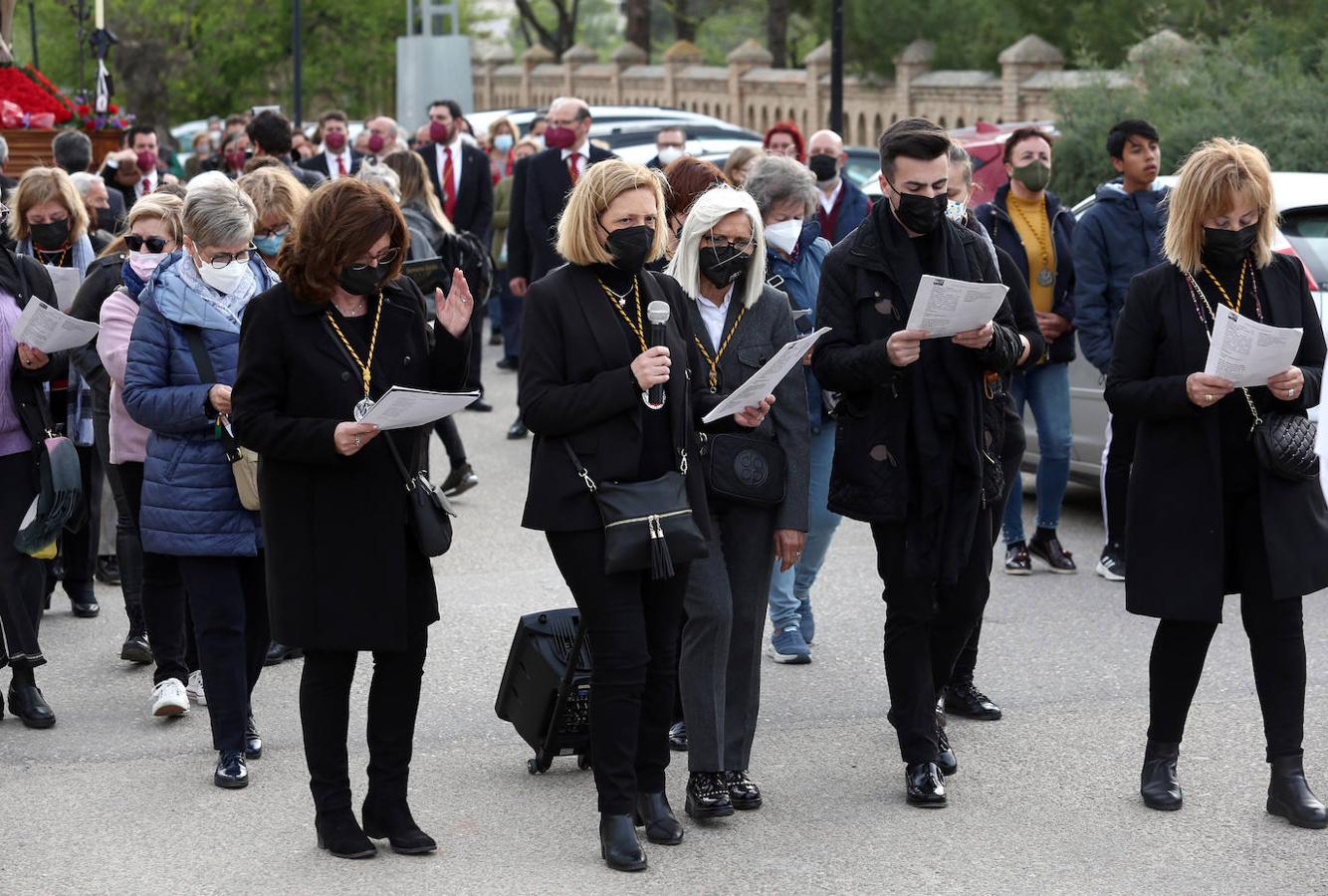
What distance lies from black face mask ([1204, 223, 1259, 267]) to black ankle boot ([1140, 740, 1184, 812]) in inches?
58.2

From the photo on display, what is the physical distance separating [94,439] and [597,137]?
15.5 meters

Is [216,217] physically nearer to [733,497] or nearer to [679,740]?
[733,497]

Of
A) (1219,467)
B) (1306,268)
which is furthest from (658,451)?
(1306,268)

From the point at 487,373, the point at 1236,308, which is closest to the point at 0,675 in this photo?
the point at 1236,308

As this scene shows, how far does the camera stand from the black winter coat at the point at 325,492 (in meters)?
5.26

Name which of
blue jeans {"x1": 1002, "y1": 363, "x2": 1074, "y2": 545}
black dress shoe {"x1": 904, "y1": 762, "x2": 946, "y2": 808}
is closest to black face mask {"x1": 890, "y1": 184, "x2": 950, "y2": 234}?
black dress shoe {"x1": 904, "y1": 762, "x2": 946, "y2": 808}

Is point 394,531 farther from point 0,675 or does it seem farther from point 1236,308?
→ point 0,675

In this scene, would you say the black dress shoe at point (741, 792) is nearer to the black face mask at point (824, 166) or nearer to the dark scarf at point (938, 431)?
the dark scarf at point (938, 431)

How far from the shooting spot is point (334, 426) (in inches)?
202

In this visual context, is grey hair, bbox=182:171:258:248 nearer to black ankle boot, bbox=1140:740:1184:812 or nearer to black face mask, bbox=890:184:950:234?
black face mask, bbox=890:184:950:234

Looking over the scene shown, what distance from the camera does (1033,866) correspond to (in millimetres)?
5414

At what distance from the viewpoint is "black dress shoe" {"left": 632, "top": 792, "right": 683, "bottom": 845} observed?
557 centimetres

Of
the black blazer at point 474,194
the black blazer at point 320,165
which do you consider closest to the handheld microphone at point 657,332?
the black blazer at point 474,194

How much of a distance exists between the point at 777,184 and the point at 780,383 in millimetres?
1201
